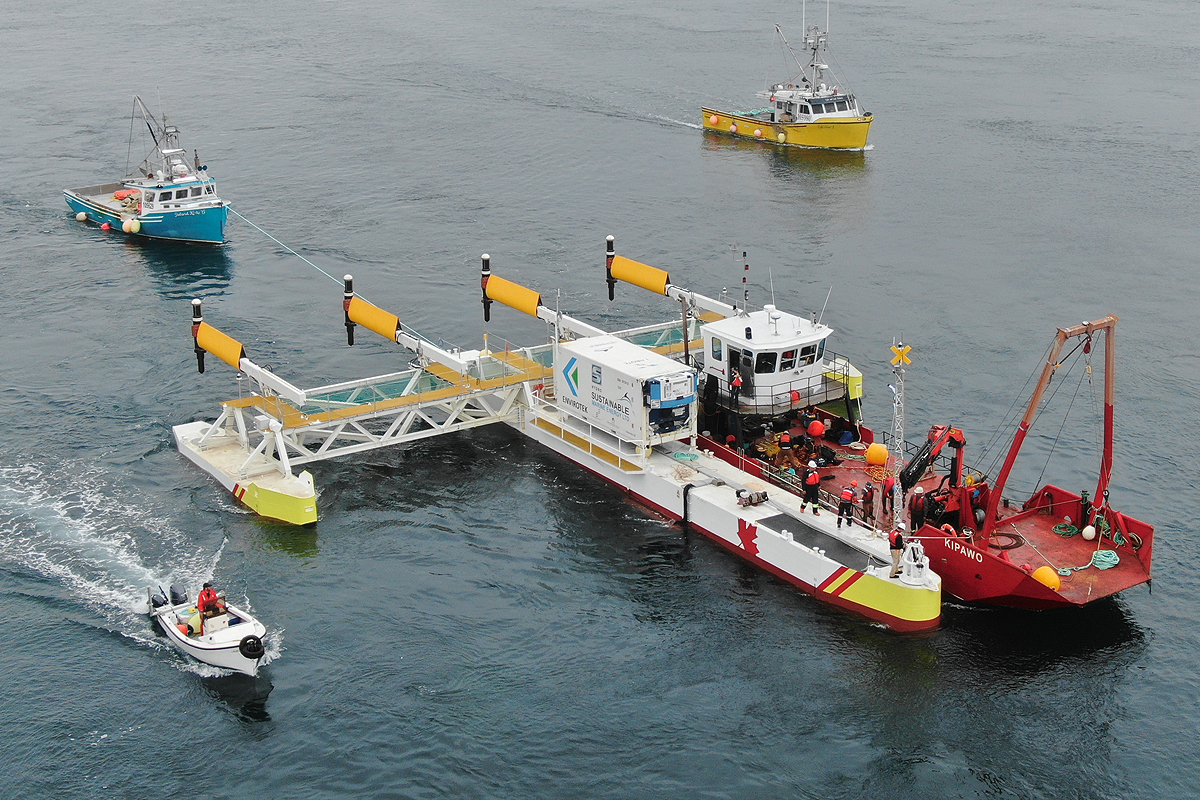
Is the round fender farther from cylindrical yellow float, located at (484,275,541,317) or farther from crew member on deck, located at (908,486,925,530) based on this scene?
cylindrical yellow float, located at (484,275,541,317)

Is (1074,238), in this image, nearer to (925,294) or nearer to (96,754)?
(925,294)

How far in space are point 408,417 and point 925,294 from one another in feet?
107

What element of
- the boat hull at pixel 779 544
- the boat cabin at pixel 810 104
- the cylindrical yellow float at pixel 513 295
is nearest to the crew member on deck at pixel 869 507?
the boat hull at pixel 779 544

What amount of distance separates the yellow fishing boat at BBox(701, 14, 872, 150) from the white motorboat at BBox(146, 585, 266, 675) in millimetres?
73615

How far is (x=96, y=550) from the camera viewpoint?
43250 mm

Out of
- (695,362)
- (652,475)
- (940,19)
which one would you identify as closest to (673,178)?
(695,362)

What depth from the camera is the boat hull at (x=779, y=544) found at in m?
38.7

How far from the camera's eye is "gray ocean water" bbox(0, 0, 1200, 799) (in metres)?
34.1

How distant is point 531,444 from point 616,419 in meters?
6.53

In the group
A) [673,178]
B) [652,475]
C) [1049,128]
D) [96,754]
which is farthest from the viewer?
[1049,128]

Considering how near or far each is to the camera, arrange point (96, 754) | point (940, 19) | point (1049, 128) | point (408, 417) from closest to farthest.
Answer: point (96, 754) → point (408, 417) → point (1049, 128) → point (940, 19)

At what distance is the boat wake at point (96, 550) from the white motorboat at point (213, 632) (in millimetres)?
623

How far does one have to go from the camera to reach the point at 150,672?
3703cm

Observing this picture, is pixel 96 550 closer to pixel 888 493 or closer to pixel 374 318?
pixel 374 318
